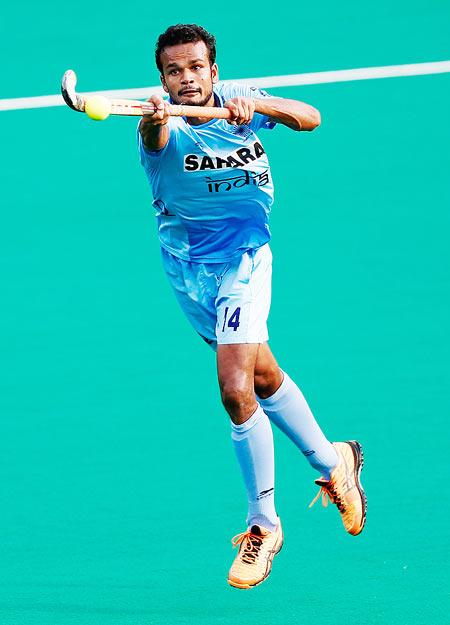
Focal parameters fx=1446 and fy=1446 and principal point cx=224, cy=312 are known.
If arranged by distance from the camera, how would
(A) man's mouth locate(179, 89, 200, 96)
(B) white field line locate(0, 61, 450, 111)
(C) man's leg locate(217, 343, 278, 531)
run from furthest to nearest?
1. (B) white field line locate(0, 61, 450, 111)
2. (C) man's leg locate(217, 343, 278, 531)
3. (A) man's mouth locate(179, 89, 200, 96)

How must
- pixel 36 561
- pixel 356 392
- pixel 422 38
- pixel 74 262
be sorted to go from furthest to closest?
1. pixel 422 38
2. pixel 74 262
3. pixel 356 392
4. pixel 36 561

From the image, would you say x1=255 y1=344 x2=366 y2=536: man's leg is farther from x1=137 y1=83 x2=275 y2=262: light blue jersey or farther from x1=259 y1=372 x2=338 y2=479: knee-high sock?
x1=137 y1=83 x2=275 y2=262: light blue jersey

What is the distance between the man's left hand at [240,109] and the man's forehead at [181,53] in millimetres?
472

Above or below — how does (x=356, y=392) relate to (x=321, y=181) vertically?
below

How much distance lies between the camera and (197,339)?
831cm

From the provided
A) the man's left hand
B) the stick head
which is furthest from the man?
the stick head

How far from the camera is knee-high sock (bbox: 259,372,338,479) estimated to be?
6090 millimetres

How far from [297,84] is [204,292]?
3.68 meters

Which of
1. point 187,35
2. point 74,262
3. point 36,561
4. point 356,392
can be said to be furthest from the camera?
point 74,262

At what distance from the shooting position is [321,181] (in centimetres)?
900

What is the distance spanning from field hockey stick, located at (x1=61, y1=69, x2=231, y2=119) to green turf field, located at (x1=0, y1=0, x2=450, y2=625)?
7.62 ft

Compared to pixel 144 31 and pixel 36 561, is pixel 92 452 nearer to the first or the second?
pixel 36 561

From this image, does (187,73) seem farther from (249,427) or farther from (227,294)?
(249,427)

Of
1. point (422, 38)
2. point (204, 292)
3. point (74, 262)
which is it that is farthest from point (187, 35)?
point (422, 38)
